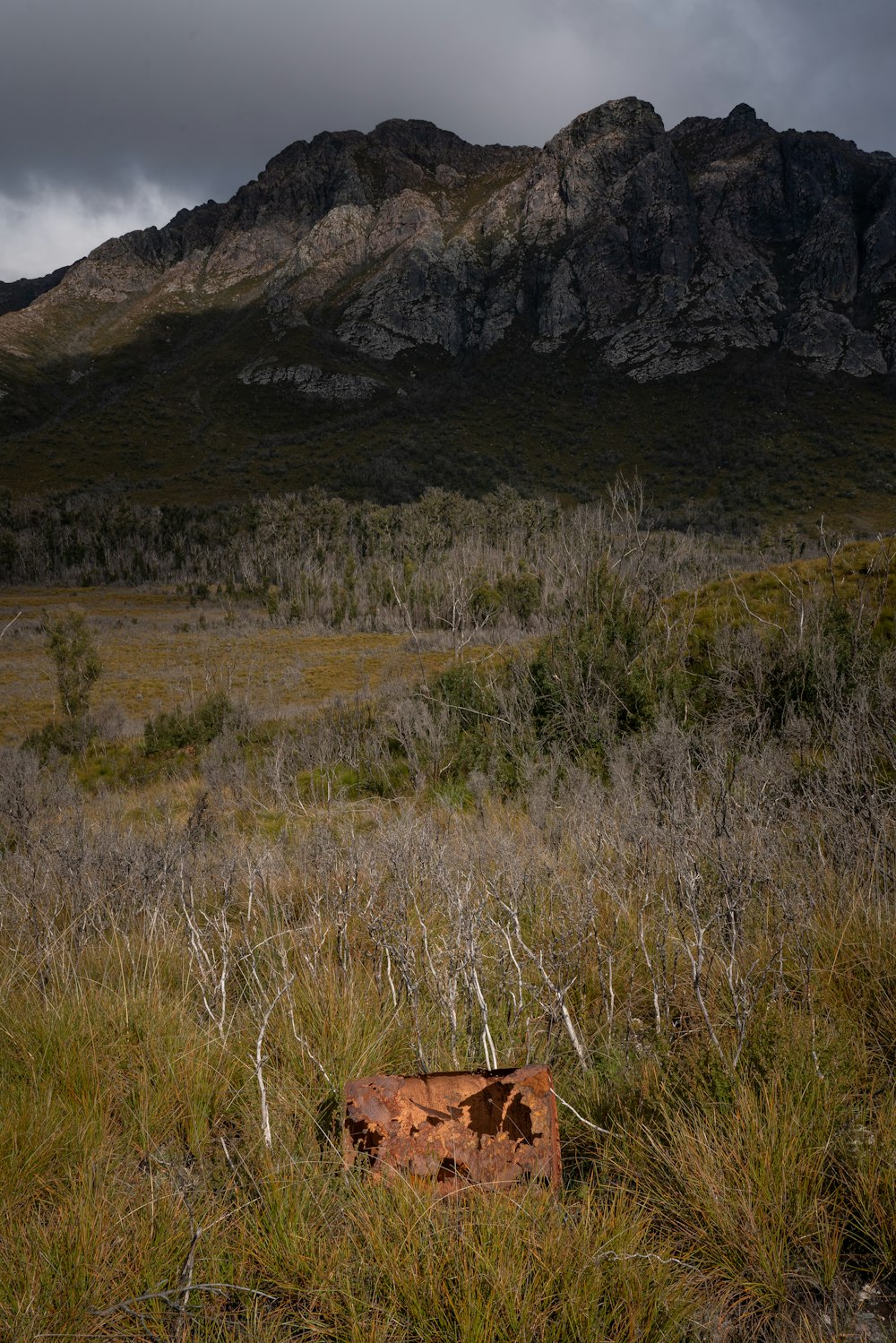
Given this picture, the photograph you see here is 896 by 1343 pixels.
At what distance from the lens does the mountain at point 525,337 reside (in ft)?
325

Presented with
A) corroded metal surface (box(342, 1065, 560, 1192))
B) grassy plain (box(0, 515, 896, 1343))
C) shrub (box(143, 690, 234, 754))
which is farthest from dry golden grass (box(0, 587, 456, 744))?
corroded metal surface (box(342, 1065, 560, 1192))

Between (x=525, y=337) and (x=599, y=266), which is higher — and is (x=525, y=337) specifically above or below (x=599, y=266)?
below

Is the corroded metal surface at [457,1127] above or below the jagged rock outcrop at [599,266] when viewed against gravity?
below

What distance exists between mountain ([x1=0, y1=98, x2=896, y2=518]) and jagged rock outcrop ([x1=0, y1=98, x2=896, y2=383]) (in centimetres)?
56

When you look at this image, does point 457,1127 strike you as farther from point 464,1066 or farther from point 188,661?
point 188,661

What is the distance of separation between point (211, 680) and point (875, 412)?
4105 inches

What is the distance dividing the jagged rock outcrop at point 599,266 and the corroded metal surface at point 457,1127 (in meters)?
130

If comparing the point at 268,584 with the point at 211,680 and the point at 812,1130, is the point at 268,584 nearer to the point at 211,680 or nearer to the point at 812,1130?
the point at 211,680

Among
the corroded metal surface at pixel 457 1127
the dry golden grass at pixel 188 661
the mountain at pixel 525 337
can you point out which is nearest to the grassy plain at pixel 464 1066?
the corroded metal surface at pixel 457 1127

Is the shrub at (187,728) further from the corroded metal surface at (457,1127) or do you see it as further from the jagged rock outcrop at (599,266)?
the jagged rock outcrop at (599,266)

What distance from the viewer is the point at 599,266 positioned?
13475cm

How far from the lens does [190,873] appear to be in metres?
4.88

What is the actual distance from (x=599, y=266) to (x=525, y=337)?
20.6m

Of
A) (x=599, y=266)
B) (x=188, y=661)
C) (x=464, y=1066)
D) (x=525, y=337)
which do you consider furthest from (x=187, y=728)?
(x=599, y=266)
